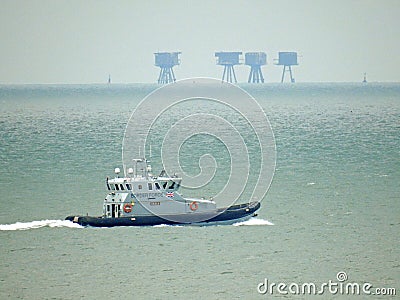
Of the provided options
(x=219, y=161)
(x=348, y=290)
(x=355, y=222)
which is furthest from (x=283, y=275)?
(x=219, y=161)

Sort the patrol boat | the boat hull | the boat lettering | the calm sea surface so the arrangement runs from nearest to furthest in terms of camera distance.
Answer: the calm sea surface, the boat hull, the patrol boat, the boat lettering

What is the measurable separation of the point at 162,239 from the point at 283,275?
44.6ft

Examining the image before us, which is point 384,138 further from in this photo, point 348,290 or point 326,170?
point 348,290

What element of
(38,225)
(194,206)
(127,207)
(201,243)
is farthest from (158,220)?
(38,225)

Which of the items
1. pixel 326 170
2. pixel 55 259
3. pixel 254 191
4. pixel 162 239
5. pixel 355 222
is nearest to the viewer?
pixel 55 259

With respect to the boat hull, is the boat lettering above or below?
above

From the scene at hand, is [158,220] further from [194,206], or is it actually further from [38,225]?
[38,225]

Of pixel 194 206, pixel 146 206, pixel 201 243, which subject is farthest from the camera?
pixel 194 206

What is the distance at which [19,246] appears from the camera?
77.6 metres

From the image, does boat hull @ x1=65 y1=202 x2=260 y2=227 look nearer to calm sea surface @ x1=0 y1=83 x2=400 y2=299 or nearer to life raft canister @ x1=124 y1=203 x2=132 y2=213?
calm sea surface @ x1=0 y1=83 x2=400 y2=299

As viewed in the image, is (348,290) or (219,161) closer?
(348,290)

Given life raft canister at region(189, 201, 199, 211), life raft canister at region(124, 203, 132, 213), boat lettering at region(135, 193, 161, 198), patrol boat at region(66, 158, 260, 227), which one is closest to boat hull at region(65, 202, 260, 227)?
patrol boat at region(66, 158, 260, 227)

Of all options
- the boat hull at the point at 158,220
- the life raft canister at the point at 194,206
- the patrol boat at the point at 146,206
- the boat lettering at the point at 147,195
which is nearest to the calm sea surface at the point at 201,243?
the boat hull at the point at 158,220

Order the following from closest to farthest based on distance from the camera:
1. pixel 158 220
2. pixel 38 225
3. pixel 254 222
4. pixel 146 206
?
1. pixel 158 220
2. pixel 146 206
3. pixel 38 225
4. pixel 254 222
